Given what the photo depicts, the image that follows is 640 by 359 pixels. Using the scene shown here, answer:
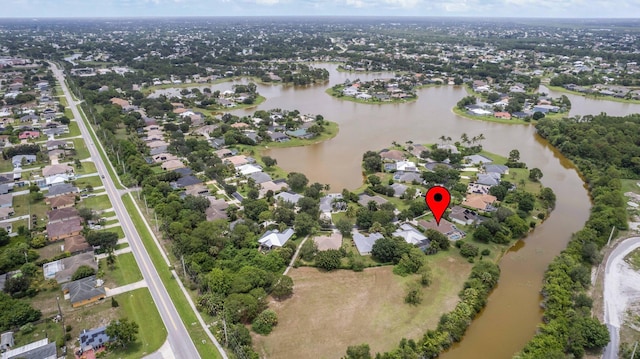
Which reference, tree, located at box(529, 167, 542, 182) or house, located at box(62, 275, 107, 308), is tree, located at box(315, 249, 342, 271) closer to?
house, located at box(62, 275, 107, 308)

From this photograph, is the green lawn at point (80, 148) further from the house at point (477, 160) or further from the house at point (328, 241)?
the house at point (477, 160)

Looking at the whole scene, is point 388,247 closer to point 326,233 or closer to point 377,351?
point 326,233

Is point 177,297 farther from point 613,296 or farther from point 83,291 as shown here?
point 613,296

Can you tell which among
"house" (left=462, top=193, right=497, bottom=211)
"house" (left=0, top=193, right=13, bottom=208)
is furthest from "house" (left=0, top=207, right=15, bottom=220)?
"house" (left=462, top=193, right=497, bottom=211)

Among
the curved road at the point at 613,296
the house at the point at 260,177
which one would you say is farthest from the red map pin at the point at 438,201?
the house at the point at 260,177

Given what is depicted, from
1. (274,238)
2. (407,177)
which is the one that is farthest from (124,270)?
(407,177)
